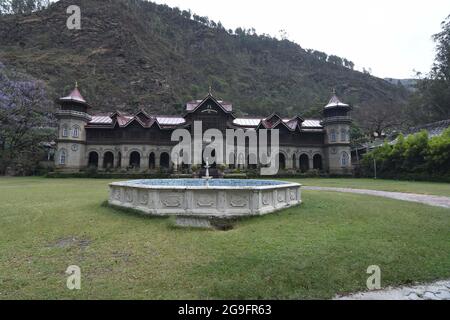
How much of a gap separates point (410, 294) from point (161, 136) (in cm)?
3485

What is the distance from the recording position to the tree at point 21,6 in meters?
87.2

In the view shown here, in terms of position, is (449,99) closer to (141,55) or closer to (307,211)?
(307,211)

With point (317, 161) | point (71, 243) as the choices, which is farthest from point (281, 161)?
point (71, 243)

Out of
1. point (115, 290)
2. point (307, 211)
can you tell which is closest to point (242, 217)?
point (307, 211)

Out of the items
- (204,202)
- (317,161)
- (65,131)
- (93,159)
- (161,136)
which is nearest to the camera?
(204,202)

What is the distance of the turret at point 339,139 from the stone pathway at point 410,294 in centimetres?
3383

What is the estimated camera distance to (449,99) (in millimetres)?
43875

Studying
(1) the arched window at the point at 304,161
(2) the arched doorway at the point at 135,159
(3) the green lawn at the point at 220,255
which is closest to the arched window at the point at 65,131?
(2) the arched doorway at the point at 135,159

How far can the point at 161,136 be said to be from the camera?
36031 mm

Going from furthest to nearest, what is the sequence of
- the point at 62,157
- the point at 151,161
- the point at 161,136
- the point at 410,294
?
the point at 151,161
the point at 161,136
the point at 62,157
the point at 410,294

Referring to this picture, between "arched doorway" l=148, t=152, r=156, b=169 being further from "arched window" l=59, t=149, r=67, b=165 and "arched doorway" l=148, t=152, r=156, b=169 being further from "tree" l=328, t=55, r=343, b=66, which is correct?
"tree" l=328, t=55, r=343, b=66

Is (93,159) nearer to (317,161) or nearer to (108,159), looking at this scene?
(108,159)

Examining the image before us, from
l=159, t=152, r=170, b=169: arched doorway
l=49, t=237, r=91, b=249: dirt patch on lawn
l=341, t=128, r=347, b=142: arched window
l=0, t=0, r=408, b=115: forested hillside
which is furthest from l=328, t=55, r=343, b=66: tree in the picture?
l=49, t=237, r=91, b=249: dirt patch on lawn

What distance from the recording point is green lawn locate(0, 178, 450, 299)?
393cm
